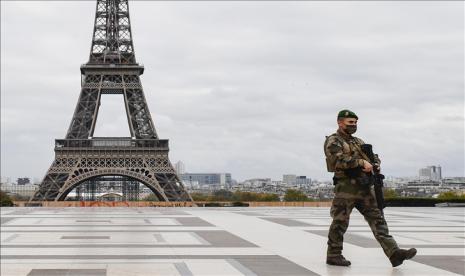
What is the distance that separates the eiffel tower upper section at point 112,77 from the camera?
184 ft

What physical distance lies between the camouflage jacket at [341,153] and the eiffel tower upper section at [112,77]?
1899 inches

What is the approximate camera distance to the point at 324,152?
7500mm

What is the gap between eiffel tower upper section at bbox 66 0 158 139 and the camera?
2213 inches

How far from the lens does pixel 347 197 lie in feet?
24.5

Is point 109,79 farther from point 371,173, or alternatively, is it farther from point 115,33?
point 371,173

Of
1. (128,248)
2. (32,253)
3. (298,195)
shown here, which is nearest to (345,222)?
(128,248)

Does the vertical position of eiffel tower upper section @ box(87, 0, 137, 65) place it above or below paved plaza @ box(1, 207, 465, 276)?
above

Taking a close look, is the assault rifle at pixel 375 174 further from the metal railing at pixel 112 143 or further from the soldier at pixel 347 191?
the metal railing at pixel 112 143

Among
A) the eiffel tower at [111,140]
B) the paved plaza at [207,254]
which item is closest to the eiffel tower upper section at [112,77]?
the eiffel tower at [111,140]

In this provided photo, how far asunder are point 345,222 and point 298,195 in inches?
3280

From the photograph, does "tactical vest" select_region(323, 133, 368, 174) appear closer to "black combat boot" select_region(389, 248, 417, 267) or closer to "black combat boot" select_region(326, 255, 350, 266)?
"black combat boot" select_region(326, 255, 350, 266)

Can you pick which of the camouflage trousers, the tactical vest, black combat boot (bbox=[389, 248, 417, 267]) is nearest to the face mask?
the tactical vest

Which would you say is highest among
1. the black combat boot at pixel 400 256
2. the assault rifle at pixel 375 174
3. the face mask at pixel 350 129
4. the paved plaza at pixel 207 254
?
the face mask at pixel 350 129

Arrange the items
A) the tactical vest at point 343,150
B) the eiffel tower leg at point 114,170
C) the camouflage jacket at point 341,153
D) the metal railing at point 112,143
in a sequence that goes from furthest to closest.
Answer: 1. the metal railing at point 112,143
2. the eiffel tower leg at point 114,170
3. the tactical vest at point 343,150
4. the camouflage jacket at point 341,153
